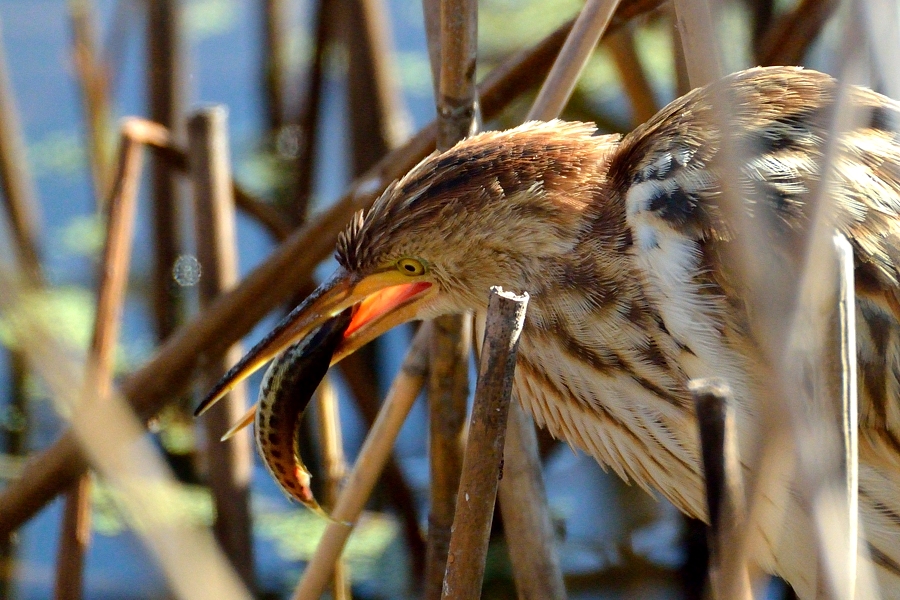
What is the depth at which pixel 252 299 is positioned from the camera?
2.18 meters

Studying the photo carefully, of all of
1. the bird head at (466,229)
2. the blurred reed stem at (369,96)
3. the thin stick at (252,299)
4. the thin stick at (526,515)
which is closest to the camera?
the bird head at (466,229)

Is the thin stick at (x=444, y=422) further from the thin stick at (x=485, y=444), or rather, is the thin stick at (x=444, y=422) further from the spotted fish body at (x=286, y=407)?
the thin stick at (x=485, y=444)

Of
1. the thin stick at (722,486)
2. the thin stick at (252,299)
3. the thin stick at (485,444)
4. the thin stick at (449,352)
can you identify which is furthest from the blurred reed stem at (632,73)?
the thin stick at (722,486)

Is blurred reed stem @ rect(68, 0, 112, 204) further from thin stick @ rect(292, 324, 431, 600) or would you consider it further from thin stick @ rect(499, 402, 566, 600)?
thin stick @ rect(499, 402, 566, 600)

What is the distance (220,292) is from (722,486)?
1566mm

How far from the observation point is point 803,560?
1.60 m

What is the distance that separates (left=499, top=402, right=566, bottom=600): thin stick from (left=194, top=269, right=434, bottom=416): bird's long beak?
0.22m

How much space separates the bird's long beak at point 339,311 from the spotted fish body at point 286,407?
0.05m

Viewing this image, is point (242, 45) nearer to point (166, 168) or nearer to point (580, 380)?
point (166, 168)

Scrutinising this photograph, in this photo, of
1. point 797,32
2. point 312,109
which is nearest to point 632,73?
point 797,32

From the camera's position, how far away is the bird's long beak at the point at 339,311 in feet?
5.33

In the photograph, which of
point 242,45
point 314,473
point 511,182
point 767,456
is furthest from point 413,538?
point 242,45

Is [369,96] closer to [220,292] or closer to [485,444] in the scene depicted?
[220,292]

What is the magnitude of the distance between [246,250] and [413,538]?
1405 millimetres
